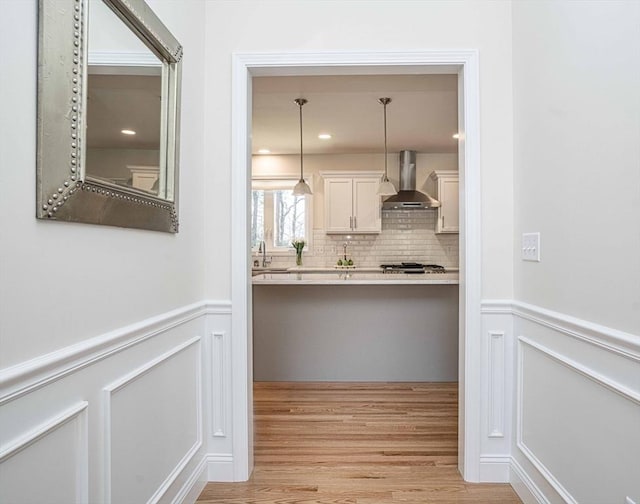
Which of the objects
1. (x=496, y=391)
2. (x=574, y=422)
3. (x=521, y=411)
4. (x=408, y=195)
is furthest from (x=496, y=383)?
(x=408, y=195)

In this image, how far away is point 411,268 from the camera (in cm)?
598

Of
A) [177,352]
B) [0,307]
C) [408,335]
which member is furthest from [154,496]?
[408,335]

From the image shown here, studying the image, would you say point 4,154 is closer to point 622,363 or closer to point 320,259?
point 622,363

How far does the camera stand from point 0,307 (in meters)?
0.86

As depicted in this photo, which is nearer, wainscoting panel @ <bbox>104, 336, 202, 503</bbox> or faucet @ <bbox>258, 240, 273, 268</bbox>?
wainscoting panel @ <bbox>104, 336, 202, 503</bbox>

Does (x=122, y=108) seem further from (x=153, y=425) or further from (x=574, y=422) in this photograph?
(x=574, y=422)

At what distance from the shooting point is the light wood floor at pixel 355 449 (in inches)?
80.9

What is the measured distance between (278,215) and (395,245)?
185cm

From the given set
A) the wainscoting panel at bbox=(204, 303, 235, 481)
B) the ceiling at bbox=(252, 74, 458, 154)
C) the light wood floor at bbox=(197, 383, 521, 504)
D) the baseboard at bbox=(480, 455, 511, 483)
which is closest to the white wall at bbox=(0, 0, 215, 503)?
the wainscoting panel at bbox=(204, 303, 235, 481)

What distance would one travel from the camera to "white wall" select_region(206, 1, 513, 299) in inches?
84.4

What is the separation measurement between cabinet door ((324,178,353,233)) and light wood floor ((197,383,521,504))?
3.01 meters

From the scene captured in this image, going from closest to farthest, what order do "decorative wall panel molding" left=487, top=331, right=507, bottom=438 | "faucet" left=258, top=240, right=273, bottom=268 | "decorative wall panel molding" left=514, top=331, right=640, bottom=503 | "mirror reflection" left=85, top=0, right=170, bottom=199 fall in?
1. "mirror reflection" left=85, top=0, right=170, bottom=199
2. "decorative wall panel molding" left=514, top=331, right=640, bottom=503
3. "decorative wall panel molding" left=487, top=331, right=507, bottom=438
4. "faucet" left=258, top=240, right=273, bottom=268

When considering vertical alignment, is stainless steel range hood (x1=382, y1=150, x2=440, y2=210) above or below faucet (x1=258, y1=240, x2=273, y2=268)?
above

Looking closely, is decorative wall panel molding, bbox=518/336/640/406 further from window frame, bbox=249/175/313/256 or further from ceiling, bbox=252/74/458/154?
window frame, bbox=249/175/313/256
